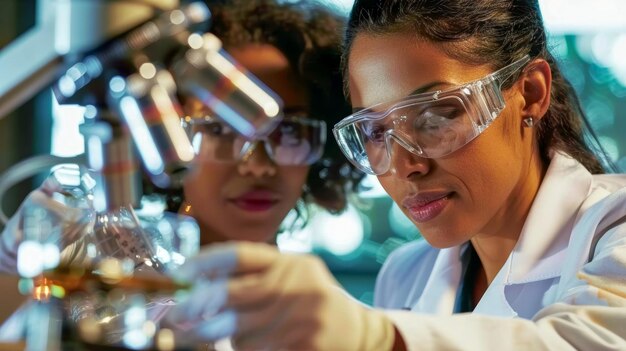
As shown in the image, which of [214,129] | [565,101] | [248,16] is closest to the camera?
[565,101]

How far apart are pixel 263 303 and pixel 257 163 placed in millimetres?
1415

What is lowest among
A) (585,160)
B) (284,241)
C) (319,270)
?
(284,241)

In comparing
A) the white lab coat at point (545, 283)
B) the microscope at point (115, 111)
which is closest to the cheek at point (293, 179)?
the white lab coat at point (545, 283)

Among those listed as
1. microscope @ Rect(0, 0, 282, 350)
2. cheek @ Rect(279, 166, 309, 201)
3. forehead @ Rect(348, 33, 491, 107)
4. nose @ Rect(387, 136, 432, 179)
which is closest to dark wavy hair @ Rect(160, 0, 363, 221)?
cheek @ Rect(279, 166, 309, 201)

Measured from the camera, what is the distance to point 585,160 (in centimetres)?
219

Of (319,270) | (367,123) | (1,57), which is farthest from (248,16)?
(319,270)

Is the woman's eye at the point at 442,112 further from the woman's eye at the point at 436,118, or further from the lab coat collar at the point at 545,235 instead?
the lab coat collar at the point at 545,235

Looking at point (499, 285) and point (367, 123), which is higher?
point (367, 123)

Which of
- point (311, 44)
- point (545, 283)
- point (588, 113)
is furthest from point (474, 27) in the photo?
point (588, 113)

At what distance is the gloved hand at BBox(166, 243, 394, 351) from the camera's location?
101 centimetres

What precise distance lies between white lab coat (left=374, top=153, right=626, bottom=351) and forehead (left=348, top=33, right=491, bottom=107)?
1.12 feet

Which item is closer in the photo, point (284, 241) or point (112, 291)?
point (112, 291)

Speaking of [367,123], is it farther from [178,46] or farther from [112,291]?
[112,291]

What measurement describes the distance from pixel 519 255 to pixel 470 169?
23 cm
